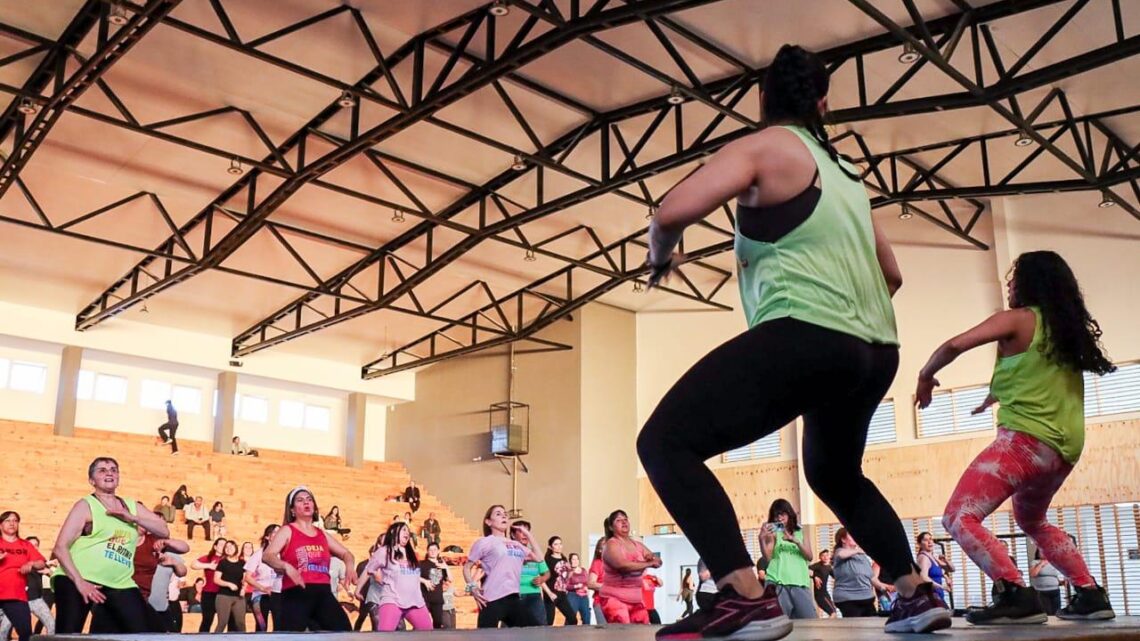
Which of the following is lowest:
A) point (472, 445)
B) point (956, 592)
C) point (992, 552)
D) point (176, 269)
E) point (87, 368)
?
point (956, 592)

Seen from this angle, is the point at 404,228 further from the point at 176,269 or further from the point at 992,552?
the point at 992,552

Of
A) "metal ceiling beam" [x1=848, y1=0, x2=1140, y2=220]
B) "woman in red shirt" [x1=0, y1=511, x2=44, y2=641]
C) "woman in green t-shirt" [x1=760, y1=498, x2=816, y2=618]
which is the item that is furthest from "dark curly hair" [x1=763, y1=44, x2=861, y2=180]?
"woman in red shirt" [x1=0, y1=511, x2=44, y2=641]

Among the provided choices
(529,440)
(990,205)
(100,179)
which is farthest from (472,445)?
(990,205)

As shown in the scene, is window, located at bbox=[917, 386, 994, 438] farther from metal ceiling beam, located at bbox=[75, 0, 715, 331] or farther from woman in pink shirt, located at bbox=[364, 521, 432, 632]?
woman in pink shirt, located at bbox=[364, 521, 432, 632]

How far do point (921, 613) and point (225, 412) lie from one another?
23604 millimetres

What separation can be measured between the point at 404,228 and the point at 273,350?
8429 millimetres

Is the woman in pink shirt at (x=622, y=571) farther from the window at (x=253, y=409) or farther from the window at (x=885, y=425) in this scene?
the window at (x=253, y=409)

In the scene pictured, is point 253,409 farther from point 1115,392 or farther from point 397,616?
point 1115,392

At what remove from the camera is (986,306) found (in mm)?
17906

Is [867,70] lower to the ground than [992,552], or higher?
higher

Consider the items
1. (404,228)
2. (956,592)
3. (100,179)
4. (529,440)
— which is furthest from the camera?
(529,440)

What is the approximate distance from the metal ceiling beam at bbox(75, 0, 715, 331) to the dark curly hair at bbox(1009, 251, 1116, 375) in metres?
6.29

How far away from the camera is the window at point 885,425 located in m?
19.1

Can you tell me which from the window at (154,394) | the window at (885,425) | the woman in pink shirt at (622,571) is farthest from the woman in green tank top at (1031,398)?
the window at (154,394)
